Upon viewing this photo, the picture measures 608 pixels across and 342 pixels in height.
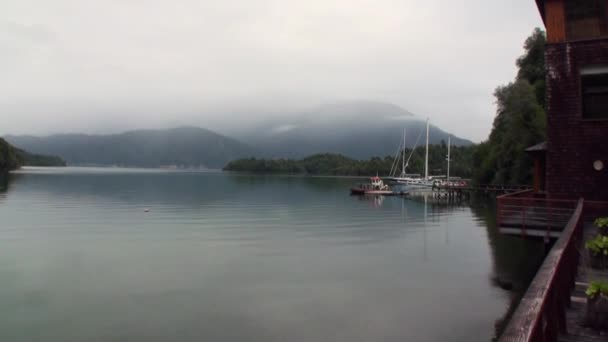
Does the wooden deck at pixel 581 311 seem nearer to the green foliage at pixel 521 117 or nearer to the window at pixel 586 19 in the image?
the window at pixel 586 19

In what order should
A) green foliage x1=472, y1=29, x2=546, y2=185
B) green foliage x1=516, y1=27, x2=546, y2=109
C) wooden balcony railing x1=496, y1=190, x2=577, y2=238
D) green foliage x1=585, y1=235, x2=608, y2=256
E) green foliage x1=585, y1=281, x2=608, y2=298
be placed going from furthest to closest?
green foliage x1=516, y1=27, x2=546, y2=109, green foliage x1=472, y1=29, x2=546, y2=185, wooden balcony railing x1=496, y1=190, x2=577, y2=238, green foliage x1=585, y1=235, x2=608, y2=256, green foliage x1=585, y1=281, x2=608, y2=298

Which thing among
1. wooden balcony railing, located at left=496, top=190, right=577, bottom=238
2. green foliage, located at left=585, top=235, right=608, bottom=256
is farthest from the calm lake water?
green foliage, located at left=585, top=235, right=608, bottom=256

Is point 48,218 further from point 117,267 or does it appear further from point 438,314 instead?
point 438,314

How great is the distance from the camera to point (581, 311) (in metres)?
6.17

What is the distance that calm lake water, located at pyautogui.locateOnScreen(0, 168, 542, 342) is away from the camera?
1108cm

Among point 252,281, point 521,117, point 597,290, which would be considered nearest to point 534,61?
point 521,117

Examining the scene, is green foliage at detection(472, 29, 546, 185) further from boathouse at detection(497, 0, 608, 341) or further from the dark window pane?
boathouse at detection(497, 0, 608, 341)

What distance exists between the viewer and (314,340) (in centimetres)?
1035

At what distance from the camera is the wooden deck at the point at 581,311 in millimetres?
5309

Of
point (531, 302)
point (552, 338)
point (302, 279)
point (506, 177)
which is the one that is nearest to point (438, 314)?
point (302, 279)

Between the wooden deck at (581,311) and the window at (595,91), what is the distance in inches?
439

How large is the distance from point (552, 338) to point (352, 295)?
10.1 m

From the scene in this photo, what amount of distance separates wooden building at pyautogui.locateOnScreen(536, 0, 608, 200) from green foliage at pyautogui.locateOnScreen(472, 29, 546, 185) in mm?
28025

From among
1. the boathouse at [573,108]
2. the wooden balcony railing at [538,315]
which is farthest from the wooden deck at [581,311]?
the boathouse at [573,108]
